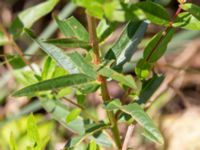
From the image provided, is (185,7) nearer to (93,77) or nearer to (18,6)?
(93,77)

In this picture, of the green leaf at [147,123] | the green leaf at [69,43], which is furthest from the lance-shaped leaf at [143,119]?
the green leaf at [69,43]

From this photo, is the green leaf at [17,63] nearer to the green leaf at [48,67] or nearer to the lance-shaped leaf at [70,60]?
the green leaf at [48,67]

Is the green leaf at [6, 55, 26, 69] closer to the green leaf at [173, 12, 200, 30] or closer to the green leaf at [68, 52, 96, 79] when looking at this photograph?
the green leaf at [68, 52, 96, 79]

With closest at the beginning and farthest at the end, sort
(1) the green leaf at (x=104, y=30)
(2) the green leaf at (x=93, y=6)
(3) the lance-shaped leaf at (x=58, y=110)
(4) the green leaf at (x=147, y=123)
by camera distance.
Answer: (2) the green leaf at (x=93, y=6) < (4) the green leaf at (x=147, y=123) < (1) the green leaf at (x=104, y=30) < (3) the lance-shaped leaf at (x=58, y=110)

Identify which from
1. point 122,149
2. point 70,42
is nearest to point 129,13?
point 70,42

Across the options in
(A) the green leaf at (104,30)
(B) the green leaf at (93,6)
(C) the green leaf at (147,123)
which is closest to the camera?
(B) the green leaf at (93,6)

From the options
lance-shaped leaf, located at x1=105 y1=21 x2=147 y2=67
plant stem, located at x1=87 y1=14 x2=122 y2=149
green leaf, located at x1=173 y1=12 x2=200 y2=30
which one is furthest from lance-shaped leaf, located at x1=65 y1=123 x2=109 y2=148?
green leaf, located at x1=173 y1=12 x2=200 y2=30
